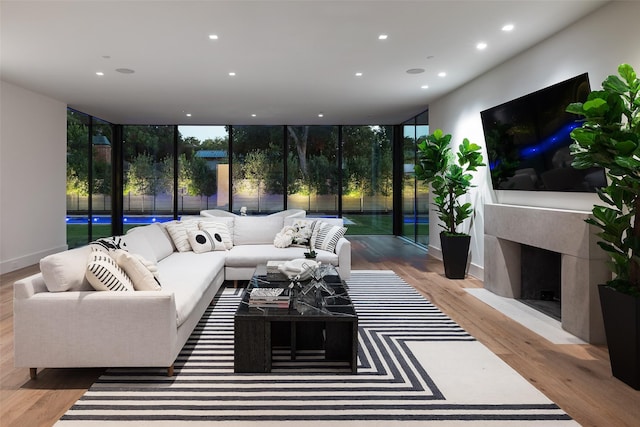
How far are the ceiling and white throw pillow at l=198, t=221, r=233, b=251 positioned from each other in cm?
195

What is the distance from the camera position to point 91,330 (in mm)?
2697

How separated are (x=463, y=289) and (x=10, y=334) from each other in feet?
15.1

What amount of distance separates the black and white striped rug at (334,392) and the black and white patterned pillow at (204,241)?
2048 mm

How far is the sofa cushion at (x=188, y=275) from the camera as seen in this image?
3.21 m

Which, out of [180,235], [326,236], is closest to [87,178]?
[180,235]

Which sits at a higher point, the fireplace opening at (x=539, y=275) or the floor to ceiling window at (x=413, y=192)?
the floor to ceiling window at (x=413, y=192)

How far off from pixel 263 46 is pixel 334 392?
3505mm

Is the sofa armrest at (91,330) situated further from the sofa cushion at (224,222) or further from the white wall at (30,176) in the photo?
the white wall at (30,176)

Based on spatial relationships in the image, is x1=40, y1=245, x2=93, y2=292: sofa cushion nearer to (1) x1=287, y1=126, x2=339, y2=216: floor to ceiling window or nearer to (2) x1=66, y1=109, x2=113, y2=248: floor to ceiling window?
(2) x1=66, y1=109, x2=113, y2=248: floor to ceiling window

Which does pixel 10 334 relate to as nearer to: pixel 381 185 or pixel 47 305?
pixel 47 305

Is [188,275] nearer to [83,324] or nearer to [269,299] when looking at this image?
[269,299]

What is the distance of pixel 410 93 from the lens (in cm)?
695

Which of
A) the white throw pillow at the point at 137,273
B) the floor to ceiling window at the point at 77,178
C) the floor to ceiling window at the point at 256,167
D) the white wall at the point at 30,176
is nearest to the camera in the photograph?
the white throw pillow at the point at 137,273

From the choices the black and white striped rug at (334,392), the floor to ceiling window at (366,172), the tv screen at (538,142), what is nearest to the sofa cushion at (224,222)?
the black and white striped rug at (334,392)
